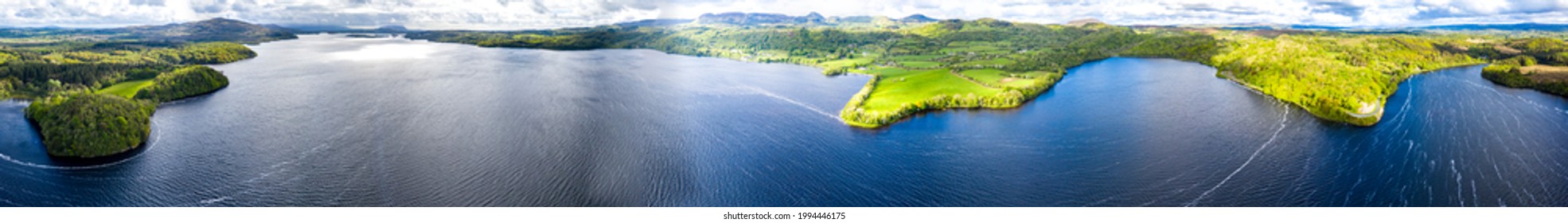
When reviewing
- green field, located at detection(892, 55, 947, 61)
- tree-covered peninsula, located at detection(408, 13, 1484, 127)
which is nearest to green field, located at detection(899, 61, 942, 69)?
tree-covered peninsula, located at detection(408, 13, 1484, 127)

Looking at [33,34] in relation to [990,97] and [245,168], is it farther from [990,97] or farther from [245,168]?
[990,97]

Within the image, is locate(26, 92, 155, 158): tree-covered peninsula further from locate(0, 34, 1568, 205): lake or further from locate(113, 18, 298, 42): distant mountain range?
locate(113, 18, 298, 42): distant mountain range

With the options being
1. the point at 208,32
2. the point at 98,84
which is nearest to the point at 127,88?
the point at 98,84

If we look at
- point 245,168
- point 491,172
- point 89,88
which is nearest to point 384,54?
point 89,88

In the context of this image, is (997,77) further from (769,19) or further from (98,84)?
(769,19)

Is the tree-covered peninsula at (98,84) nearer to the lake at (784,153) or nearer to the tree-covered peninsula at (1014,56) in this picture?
the lake at (784,153)

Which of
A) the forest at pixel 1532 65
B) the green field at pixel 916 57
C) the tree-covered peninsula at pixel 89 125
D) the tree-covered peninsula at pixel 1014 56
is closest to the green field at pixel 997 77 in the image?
the tree-covered peninsula at pixel 1014 56
